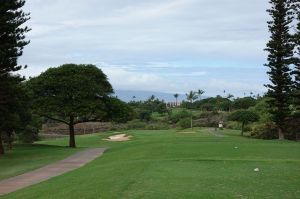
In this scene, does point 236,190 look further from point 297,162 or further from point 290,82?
point 290,82

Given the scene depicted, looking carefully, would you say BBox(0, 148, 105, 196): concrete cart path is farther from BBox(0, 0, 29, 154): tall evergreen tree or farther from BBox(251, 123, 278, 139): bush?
BBox(251, 123, 278, 139): bush

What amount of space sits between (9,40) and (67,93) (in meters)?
7.63

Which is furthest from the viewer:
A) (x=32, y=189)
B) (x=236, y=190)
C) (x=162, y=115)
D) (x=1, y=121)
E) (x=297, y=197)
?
(x=162, y=115)

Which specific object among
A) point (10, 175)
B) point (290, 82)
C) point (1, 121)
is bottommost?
point (10, 175)

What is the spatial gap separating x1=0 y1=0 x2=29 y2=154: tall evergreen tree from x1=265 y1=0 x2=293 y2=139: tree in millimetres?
20142

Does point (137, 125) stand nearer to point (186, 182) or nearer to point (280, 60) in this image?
point (280, 60)

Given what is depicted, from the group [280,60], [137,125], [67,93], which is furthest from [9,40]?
[137,125]

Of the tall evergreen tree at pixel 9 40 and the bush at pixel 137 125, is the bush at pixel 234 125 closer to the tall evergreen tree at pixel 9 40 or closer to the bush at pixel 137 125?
the bush at pixel 137 125

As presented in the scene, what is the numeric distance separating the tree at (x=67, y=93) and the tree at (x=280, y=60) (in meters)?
14.4

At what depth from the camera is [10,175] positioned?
22.3 meters

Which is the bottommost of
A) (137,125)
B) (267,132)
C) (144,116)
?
(267,132)

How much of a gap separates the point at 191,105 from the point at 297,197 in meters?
94.8

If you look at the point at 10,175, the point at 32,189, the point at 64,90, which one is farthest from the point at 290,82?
the point at 32,189

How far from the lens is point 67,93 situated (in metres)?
40.0
